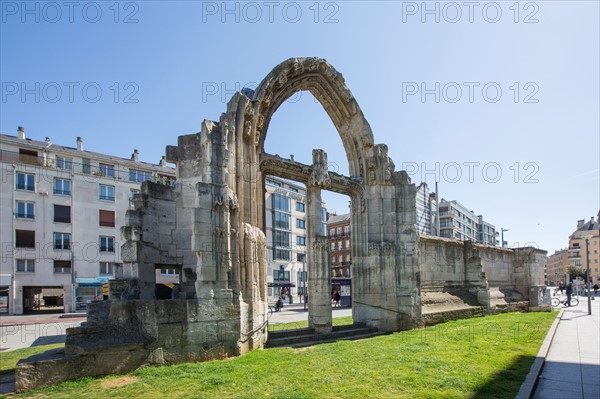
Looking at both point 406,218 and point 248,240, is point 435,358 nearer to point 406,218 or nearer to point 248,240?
point 248,240

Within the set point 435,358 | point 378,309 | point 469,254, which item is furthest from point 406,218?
point 435,358

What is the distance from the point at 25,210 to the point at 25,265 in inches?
185

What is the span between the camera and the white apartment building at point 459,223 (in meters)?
87.6

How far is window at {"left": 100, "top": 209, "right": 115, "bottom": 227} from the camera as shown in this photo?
42.0 metres

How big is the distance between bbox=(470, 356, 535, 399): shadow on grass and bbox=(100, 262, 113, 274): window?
4053cm

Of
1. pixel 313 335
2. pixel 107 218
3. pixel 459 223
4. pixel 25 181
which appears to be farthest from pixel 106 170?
pixel 459 223

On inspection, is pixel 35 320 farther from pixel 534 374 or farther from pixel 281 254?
pixel 281 254

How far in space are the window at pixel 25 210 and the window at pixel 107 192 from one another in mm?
6104

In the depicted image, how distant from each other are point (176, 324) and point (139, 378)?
1310 millimetres

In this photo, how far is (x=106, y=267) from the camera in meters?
42.3

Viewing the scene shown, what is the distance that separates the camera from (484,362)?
8664mm

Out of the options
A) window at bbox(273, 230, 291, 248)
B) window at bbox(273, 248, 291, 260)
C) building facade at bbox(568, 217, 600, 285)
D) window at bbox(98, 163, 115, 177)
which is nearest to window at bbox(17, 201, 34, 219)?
window at bbox(98, 163, 115, 177)

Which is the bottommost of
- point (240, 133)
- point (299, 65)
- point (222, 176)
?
point (222, 176)

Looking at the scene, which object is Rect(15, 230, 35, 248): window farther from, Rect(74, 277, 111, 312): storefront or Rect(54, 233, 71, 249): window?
Rect(74, 277, 111, 312): storefront
